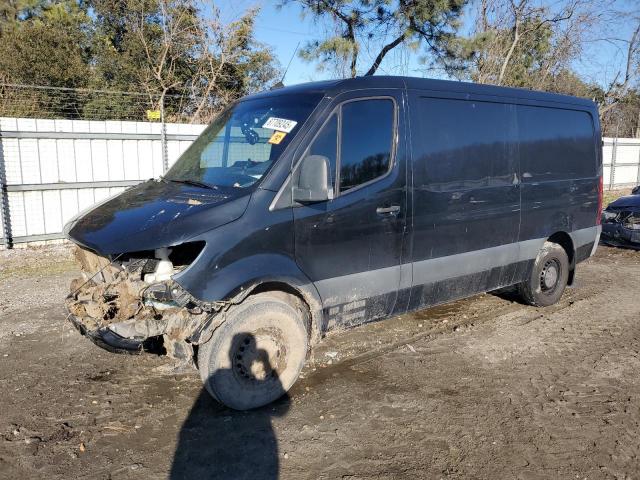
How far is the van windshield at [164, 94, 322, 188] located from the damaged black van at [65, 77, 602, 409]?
2 cm

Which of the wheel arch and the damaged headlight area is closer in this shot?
the damaged headlight area

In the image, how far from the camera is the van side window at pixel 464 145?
15.7 feet

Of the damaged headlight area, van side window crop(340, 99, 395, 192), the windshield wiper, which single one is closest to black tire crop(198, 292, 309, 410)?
the damaged headlight area

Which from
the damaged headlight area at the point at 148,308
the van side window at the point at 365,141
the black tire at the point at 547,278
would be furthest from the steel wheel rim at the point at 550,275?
the damaged headlight area at the point at 148,308

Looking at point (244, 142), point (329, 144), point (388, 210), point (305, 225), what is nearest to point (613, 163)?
point (388, 210)

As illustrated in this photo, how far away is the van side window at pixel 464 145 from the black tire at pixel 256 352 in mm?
1684

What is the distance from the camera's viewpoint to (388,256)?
461 centimetres

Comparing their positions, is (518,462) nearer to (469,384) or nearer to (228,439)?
(469,384)

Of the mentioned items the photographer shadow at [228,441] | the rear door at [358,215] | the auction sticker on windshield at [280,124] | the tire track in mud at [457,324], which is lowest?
the photographer shadow at [228,441]

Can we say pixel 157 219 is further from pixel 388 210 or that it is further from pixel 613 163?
pixel 613 163

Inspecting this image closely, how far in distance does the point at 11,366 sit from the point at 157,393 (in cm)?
149

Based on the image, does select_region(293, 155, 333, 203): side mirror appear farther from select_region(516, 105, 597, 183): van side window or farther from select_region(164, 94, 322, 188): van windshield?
select_region(516, 105, 597, 183): van side window

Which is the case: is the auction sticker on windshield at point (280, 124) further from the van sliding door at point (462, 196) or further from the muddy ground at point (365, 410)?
the muddy ground at point (365, 410)

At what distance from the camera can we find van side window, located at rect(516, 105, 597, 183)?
572cm
